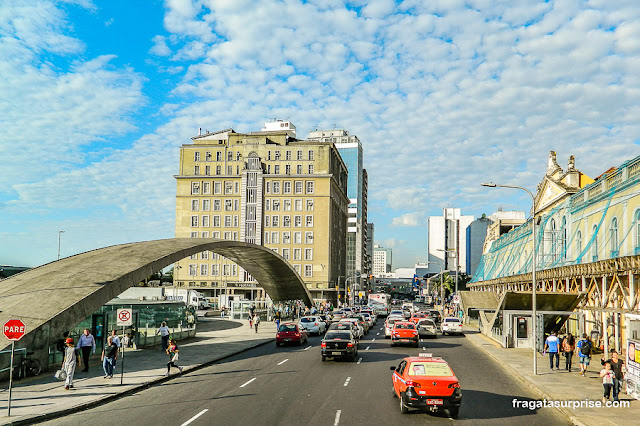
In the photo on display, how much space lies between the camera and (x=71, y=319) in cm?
2416

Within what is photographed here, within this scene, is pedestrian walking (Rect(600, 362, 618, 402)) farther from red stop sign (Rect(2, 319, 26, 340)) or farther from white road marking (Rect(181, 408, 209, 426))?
red stop sign (Rect(2, 319, 26, 340))

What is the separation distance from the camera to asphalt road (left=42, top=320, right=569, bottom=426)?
14.8 m

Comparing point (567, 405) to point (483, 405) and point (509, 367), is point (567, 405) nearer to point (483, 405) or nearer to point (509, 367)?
point (483, 405)

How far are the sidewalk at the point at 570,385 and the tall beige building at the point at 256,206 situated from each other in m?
83.2

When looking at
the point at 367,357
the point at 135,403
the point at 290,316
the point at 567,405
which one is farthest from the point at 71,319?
the point at 290,316

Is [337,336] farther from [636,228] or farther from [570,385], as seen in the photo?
[636,228]

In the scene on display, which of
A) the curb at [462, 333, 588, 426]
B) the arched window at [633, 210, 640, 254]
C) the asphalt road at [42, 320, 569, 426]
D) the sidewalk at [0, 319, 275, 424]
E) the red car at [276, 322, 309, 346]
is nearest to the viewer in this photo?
the asphalt road at [42, 320, 569, 426]

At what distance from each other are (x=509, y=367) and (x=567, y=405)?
8941 mm

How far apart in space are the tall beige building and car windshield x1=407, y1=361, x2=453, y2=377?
325 ft

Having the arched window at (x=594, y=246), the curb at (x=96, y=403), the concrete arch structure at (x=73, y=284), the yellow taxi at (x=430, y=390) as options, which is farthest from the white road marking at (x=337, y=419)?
the arched window at (x=594, y=246)

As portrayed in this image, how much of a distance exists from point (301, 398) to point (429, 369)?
171 inches

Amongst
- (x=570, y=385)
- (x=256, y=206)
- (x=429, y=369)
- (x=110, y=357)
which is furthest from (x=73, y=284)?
(x=256, y=206)

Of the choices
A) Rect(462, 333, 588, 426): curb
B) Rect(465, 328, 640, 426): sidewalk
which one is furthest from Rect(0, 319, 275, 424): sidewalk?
Rect(465, 328, 640, 426): sidewalk

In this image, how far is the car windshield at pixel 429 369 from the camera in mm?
15570
